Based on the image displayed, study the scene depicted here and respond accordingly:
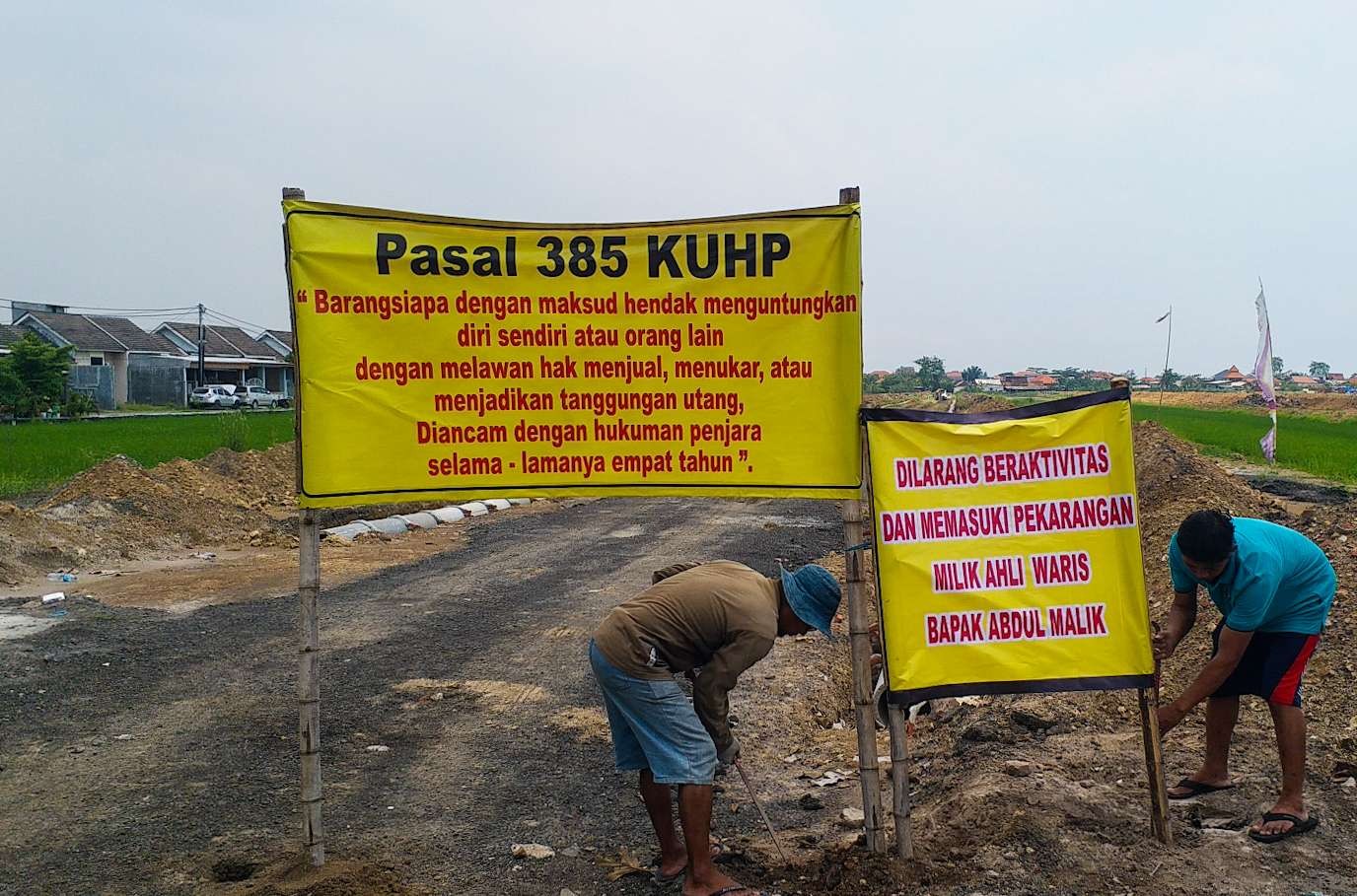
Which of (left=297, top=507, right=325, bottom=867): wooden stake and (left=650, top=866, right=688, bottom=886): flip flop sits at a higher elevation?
(left=297, top=507, right=325, bottom=867): wooden stake

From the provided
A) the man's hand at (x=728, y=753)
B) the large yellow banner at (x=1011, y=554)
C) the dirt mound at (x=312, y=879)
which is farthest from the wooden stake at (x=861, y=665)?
the dirt mound at (x=312, y=879)

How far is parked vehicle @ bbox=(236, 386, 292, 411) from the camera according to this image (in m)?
55.3

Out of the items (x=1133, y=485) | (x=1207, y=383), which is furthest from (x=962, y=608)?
(x=1207, y=383)

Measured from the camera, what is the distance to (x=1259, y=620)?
4.11 m

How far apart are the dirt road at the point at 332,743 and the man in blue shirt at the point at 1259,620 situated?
2123 millimetres

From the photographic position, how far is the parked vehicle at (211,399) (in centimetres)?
5359

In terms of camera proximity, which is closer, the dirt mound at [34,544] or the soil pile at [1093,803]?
the soil pile at [1093,803]

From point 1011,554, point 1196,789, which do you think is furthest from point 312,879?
point 1196,789

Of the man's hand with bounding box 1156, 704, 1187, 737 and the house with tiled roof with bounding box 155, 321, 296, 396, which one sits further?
the house with tiled roof with bounding box 155, 321, 296, 396

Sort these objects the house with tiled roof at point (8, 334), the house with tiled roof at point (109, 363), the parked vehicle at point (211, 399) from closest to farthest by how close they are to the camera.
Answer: the house with tiled roof at point (8, 334) → the house with tiled roof at point (109, 363) → the parked vehicle at point (211, 399)

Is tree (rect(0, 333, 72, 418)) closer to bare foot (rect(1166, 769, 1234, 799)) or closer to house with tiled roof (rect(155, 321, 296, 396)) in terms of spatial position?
house with tiled roof (rect(155, 321, 296, 396))

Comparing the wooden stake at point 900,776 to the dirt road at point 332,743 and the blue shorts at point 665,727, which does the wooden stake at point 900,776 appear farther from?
the dirt road at point 332,743

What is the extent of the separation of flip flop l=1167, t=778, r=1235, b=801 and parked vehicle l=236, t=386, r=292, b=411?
177 ft

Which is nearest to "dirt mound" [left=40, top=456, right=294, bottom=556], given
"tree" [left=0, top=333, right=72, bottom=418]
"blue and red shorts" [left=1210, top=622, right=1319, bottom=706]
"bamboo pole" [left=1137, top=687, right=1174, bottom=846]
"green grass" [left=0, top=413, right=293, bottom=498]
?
"green grass" [left=0, top=413, right=293, bottom=498]
